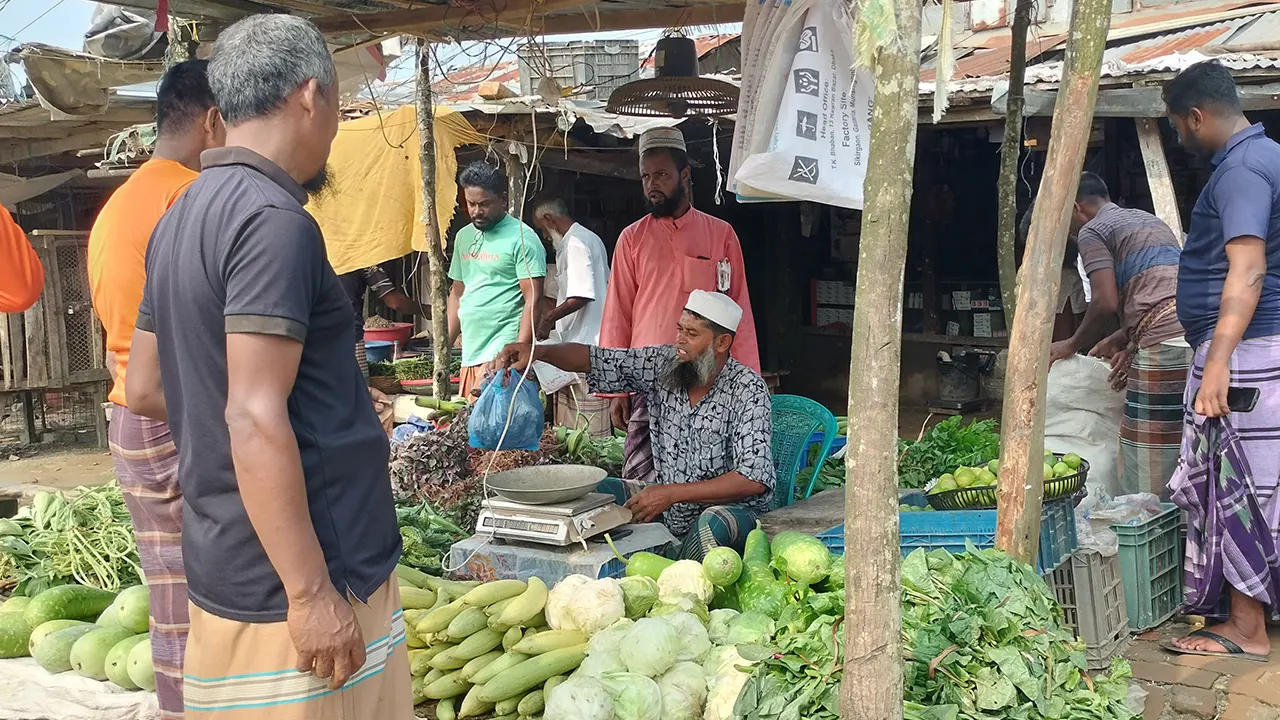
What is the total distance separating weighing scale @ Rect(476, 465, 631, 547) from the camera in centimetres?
339

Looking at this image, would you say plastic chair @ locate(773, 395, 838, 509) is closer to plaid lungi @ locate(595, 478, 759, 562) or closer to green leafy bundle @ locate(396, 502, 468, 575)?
plaid lungi @ locate(595, 478, 759, 562)

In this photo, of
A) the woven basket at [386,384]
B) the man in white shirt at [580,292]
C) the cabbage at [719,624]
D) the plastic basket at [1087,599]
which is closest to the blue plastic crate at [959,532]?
the plastic basket at [1087,599]

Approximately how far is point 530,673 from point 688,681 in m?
0.47

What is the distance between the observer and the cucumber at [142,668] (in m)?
3.15

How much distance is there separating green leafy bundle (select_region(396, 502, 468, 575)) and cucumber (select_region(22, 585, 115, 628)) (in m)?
1.16

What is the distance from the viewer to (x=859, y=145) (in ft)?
10.6

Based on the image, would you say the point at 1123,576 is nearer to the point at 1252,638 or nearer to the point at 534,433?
the point at 1252,638

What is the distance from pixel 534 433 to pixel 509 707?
4.12 ft

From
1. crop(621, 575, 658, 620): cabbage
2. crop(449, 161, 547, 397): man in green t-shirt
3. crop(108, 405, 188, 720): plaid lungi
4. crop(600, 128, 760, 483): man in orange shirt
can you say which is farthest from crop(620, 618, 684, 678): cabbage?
crop(449, 161, 547, 397): man in green t-shirt

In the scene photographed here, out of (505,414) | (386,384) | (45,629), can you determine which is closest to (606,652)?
(505,414)

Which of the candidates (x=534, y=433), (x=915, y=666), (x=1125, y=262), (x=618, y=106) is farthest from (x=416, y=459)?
(x=1125, y=262)

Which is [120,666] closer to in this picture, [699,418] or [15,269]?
[15,269]

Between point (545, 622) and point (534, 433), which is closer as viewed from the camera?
point (545, 622)

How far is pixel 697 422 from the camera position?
4.07 meters
